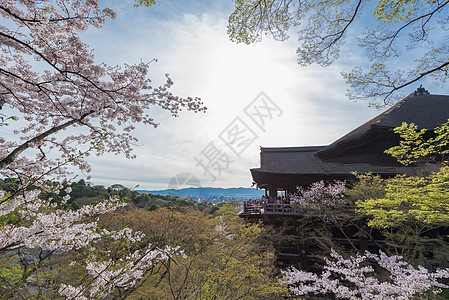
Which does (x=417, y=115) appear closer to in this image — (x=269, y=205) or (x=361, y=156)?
(x=361, y=156)

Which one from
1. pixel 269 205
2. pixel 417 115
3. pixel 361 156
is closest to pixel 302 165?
pixel 269 205

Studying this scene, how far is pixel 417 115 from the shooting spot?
499 inches

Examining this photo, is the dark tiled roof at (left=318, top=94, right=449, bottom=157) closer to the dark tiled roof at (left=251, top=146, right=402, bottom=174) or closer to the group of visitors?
the dark tiled roof at (left=251, top=146, right=402, bottom=174)

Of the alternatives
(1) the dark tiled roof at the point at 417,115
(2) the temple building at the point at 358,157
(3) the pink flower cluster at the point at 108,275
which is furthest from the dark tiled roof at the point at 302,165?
(3) the pink flower cluster at the point at 108,275

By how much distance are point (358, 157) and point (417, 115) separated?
15.9ft

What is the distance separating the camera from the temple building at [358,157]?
1120 centimetres

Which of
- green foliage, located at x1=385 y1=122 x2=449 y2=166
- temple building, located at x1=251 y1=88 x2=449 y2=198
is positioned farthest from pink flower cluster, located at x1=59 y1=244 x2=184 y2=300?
temple building, located at x1=251 y1=88 x2=449 y2=198

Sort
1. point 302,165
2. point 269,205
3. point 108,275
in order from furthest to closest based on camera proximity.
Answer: point 302,165
point 269,205
point 108,275

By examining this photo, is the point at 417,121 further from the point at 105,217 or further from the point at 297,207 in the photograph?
the point at 105,217

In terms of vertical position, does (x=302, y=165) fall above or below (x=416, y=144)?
below

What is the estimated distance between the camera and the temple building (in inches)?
441

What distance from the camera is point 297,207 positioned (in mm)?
10289

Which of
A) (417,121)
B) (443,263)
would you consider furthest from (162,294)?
(417,121)

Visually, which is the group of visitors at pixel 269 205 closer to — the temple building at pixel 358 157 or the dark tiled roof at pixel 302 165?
the temple building at pixel 358 157
